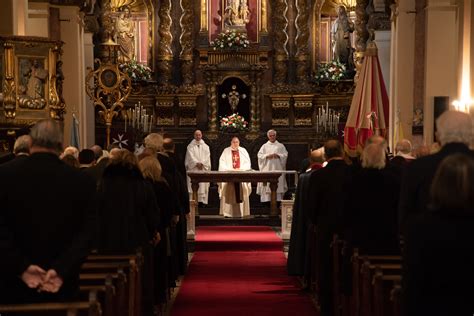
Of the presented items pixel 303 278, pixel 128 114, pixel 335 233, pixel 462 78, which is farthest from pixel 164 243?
pixel 128 114

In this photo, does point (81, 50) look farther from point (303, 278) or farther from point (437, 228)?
point (437, 228)

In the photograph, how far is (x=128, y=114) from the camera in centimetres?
2616

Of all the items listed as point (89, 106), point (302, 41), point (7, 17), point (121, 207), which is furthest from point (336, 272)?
point (302, 41)

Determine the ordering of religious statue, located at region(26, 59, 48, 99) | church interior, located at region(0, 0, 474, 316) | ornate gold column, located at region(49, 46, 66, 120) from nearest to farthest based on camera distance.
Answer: church interior, located at region(0, 0, 474, 316) < religious statue, located at region(26, 59, 48, 99) < ornate gold column, located at region(49, 46, 66, 120)

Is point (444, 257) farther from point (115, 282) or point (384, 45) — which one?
point (384, 45)

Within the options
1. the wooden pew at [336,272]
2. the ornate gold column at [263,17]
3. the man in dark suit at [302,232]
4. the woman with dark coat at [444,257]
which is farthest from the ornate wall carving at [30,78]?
the ornate gold column at [263,17]

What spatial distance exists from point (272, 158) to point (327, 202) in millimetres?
14437

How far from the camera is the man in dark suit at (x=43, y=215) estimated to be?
6406mm

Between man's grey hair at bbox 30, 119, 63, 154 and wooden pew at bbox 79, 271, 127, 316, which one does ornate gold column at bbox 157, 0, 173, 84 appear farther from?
man's grey hair at bbox 30, 119, 63, 154

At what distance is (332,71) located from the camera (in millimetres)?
26469

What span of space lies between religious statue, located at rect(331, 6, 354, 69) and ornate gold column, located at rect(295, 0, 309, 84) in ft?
2.59

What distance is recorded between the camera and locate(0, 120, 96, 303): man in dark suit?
21.0 ft

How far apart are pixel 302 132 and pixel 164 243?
594 inches

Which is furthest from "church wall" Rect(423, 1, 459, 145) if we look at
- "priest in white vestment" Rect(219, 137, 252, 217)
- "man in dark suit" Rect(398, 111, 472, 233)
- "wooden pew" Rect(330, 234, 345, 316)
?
"man in dark suit" Rect(398, 111, 472, 233)
